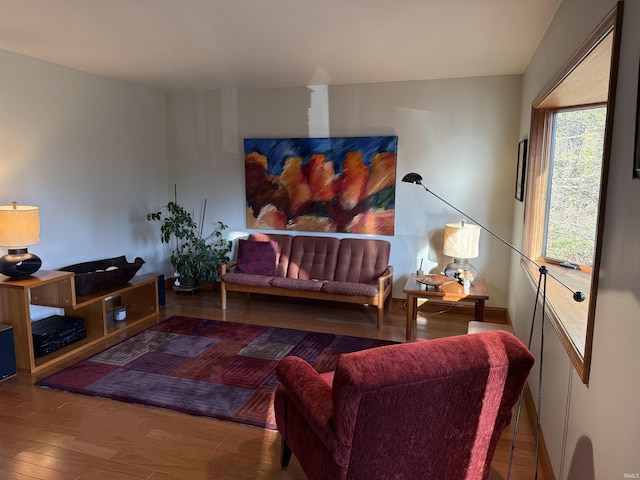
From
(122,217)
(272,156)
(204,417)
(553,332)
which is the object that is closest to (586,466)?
(553,332)

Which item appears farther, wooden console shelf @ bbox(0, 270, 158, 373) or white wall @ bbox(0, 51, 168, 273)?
white wall @ bbox(0, 51, 168, 273)

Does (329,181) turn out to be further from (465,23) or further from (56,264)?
(56,264)

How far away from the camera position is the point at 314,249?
5000mm

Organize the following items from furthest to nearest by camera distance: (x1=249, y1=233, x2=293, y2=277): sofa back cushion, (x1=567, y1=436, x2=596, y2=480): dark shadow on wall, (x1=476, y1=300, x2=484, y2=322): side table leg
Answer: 1. (x1=249, y1=233, x2=293, y2=277): sofa back cushion
2. (x1=476, y1=300, x2=484, y2=322): side table leg
3. (x1=567, y1=436, x2=596, y2=480): dark shadow on wall

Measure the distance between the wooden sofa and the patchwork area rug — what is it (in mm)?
455

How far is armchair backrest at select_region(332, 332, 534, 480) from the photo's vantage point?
1421 millimetres

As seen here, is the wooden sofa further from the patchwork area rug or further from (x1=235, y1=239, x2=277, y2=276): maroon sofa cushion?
the patchwork area rug

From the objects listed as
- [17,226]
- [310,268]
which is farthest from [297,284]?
[17,226]

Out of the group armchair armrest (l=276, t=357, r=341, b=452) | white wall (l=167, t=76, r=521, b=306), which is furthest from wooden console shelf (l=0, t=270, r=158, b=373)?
armchair armrest (l=276, t=357, r=341, b=452)

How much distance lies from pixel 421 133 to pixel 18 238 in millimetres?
3788

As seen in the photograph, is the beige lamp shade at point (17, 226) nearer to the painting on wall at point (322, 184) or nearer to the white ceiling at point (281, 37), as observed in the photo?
the white ceiling at point (281, 37)

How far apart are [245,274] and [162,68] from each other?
2226mm

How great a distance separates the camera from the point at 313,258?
196 inches

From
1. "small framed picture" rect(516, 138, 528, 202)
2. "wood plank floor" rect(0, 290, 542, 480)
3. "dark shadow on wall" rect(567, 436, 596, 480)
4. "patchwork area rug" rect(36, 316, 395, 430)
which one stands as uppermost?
"small framed picture" rect(516, 138, 528, 202)
